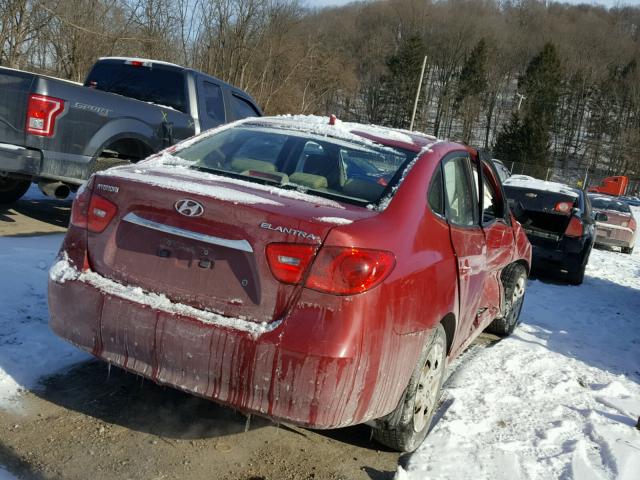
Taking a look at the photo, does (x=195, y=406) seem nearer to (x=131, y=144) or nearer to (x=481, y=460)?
(x=481, y=460)

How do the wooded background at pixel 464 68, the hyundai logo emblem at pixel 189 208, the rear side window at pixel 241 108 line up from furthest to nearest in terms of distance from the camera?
1. the wooded background at pixel 464 68
2. the rear side window at pixel 241 108
3. the hyundai logo emblem at pixel 189 208

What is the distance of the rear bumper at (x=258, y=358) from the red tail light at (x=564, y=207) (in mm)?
6960

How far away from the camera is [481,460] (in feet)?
10.0

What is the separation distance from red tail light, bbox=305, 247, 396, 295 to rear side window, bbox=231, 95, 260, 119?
6.15m

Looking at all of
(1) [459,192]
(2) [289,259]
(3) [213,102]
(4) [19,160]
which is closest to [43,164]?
(4) [19,160]

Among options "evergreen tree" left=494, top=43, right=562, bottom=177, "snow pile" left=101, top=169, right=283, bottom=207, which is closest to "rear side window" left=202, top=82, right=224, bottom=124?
"snow pile" left=101, top=169, right=283, bottom=207

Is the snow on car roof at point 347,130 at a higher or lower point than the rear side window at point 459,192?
higher

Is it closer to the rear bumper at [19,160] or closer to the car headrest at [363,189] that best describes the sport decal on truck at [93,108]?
the rear bumper at [19,160]

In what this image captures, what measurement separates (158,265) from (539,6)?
107m

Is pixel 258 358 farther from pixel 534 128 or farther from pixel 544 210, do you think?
pixel 534 128

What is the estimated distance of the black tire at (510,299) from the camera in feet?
17.2

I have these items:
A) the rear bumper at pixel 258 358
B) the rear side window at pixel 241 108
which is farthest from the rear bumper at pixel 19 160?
the rear bumper at pixel 258 358

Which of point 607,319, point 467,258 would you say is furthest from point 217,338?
point 607,319

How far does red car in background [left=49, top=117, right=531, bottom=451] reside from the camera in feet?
7.72
